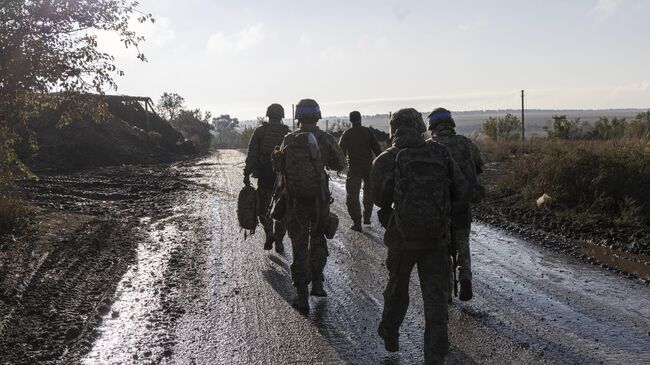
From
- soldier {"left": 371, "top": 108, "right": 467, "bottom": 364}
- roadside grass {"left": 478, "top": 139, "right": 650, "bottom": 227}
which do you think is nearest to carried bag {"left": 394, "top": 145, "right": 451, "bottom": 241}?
soldier {"left": 371, "top": 108, "right": 467, "bottom": 364}

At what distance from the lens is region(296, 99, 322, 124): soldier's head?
6.48 m

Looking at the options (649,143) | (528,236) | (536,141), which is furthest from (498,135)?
(528,236)

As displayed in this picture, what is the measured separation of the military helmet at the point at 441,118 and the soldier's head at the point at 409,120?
1292 millimetres

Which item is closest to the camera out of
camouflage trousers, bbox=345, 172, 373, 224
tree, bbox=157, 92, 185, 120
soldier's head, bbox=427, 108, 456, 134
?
soldier's head, bbox=427, 108, 456, 134

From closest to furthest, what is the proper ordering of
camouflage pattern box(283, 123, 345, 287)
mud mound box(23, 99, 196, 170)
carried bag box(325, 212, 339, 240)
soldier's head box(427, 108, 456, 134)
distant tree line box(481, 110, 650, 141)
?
soldier's head box(427, 108, 456, 134), camouflage pattern box(283, 123, 345, 287), carried bag box(325, 212, 339, 240), mud mound box(23, 99, 196, 170), distant tree line box(481, 110, 650, 141)

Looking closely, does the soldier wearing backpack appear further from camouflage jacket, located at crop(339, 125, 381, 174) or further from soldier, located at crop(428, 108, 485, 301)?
camouflage jacket, located at crop(339, 125, 381, 174)

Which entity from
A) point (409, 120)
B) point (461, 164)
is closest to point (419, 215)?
point (409, 120)

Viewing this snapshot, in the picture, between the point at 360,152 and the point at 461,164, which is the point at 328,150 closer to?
the point at 461,164

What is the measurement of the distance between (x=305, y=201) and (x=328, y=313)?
3.89 ft

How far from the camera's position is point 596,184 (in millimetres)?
12031

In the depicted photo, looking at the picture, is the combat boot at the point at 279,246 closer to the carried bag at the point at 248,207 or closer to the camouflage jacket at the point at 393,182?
the carried bag at the point at 248,207

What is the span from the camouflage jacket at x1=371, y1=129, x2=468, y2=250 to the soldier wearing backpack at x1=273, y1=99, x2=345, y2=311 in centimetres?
170

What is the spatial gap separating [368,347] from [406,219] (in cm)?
130

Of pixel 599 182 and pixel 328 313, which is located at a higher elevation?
pixel 599 182
